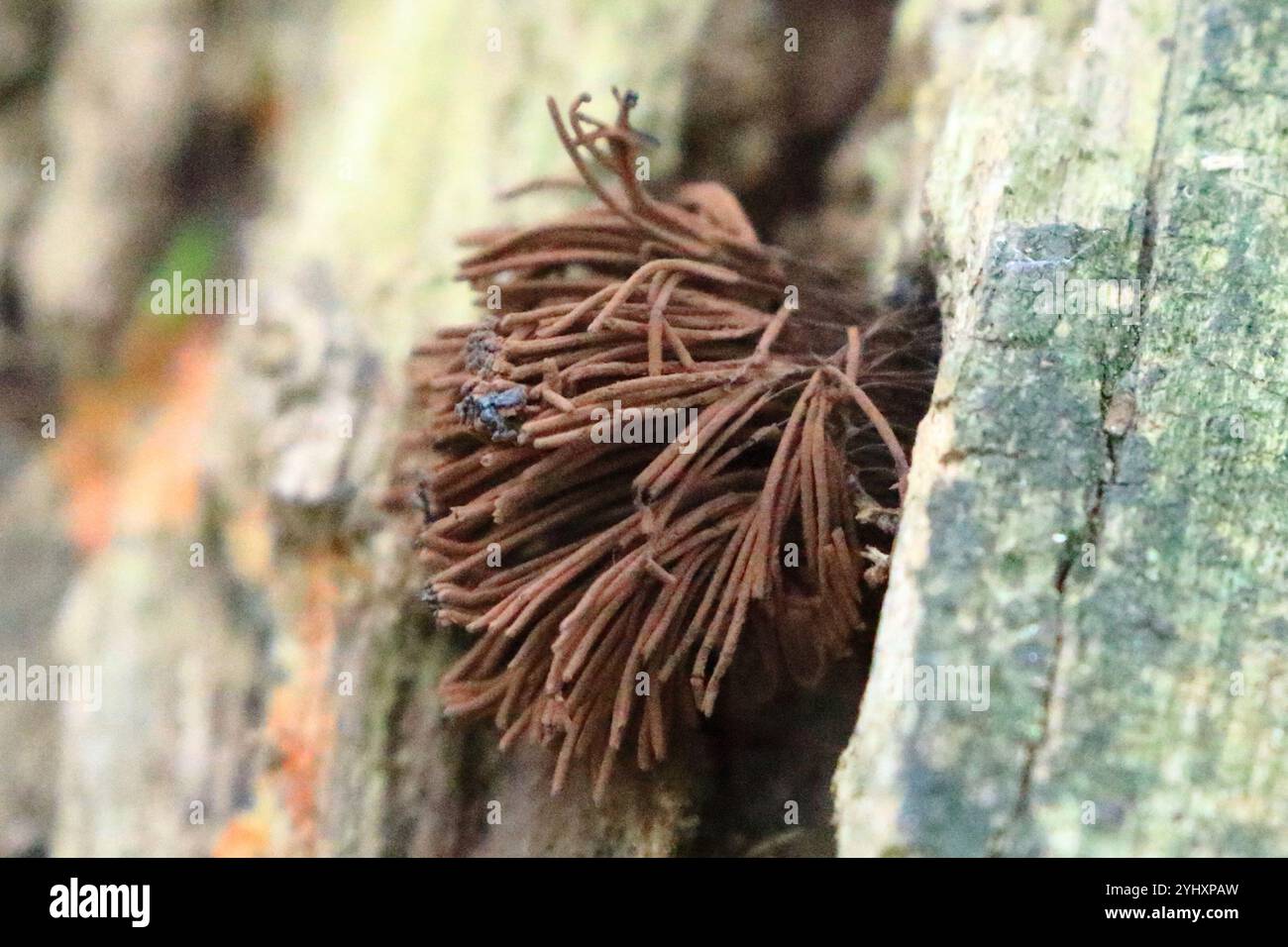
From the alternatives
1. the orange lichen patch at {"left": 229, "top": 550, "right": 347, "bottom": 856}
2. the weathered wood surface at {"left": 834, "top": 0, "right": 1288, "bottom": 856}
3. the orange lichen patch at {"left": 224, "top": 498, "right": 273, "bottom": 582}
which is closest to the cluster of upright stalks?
the weathered wood surface at {"left": 834, "top": 0, "right": 1288, "bottom": 856}

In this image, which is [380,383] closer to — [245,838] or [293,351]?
[293,351]

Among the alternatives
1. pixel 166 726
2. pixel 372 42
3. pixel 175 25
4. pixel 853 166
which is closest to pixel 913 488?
pixel 853 166

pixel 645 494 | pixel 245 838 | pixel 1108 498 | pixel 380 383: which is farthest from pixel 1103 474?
pixel 245 838

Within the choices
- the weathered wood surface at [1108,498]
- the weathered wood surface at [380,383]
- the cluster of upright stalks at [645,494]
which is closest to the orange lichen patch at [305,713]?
the weathered wood surface at [380,383]

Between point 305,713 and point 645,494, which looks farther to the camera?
point 305,713

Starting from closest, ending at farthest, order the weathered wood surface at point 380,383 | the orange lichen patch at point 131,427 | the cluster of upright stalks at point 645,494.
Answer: the cluster of upright stalks at point 645,494 → the weathered wood surface at point 380,383 → the orange lichen patch at point 131,427

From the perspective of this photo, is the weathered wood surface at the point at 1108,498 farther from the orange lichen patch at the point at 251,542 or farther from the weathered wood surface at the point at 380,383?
the orange lichen patch at the point at 251,542
